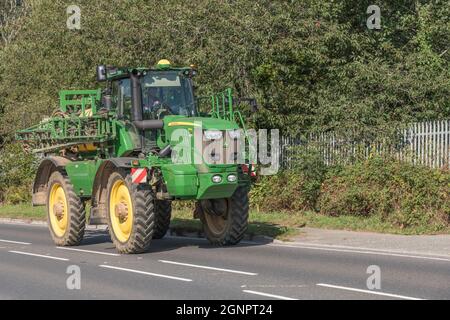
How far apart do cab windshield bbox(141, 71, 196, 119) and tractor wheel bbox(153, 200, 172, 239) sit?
8.66 feet

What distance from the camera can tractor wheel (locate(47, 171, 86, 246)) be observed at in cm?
1825

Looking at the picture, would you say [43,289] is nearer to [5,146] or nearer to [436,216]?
[436,216]

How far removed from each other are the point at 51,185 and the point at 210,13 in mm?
8395

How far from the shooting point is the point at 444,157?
67.3 ft

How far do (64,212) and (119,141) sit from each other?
2.48m

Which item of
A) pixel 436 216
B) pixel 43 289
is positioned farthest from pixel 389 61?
pixel 43 289

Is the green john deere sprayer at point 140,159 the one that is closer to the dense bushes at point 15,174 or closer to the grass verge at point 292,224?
the grass verge at point 292,224

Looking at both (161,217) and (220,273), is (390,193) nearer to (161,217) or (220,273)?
(161,217)

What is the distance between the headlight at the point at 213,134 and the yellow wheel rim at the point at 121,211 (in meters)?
1.80

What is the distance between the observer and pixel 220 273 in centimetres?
1324

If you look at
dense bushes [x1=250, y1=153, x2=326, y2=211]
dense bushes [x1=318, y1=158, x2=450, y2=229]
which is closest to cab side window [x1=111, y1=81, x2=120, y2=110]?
dense bushes [x1=318, y1=158, x2=450, y2=229]

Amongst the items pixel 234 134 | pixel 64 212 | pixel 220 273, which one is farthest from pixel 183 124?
pixel 64 212

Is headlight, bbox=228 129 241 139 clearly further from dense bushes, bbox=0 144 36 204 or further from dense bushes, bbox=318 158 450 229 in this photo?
dense bushes, bbox=0 144 36 204

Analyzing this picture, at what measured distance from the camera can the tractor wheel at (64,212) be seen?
1825 centimetres
